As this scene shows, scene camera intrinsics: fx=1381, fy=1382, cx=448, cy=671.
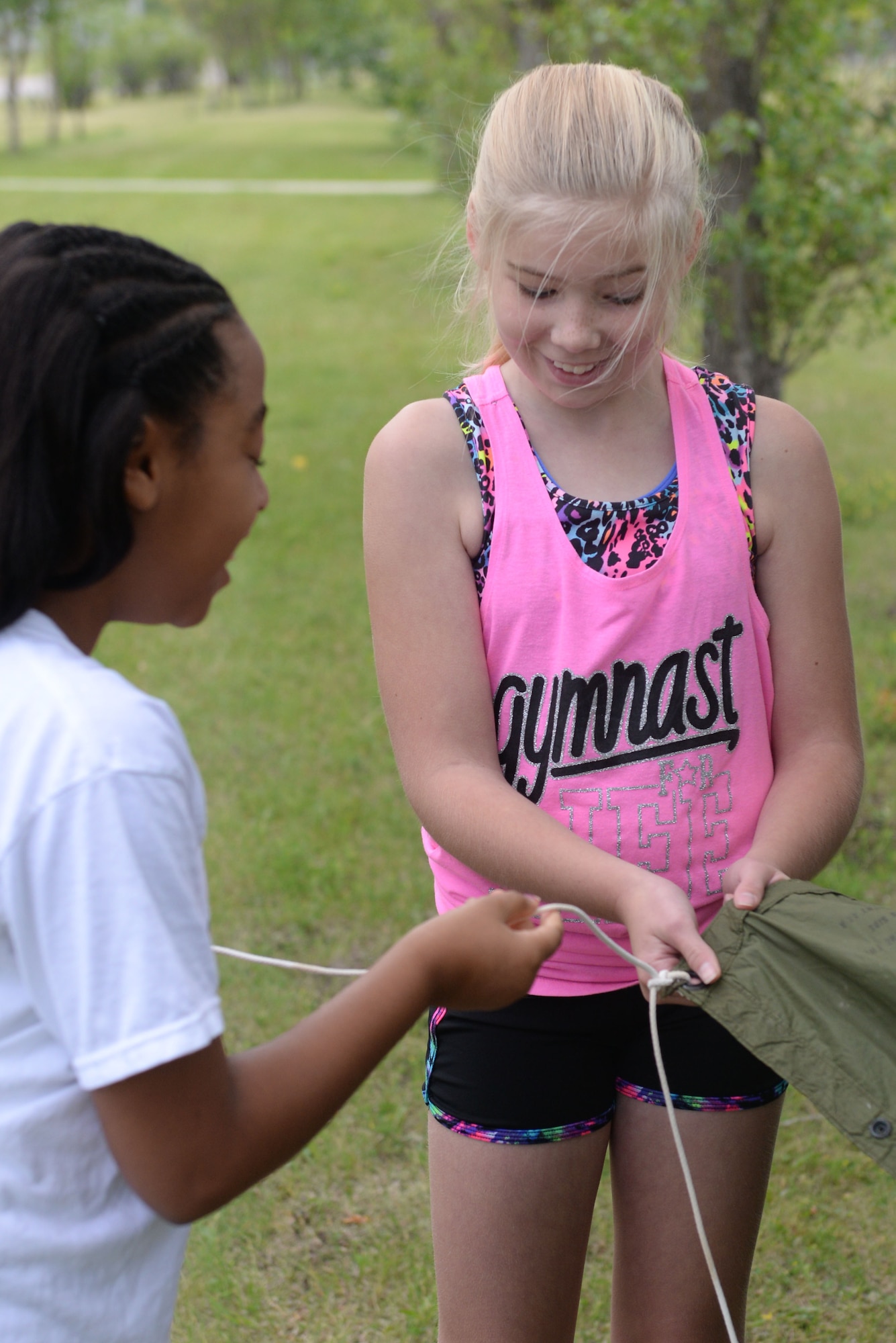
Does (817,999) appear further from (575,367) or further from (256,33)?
(256,33)

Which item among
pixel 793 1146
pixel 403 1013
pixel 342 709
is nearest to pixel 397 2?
pixel 342 709

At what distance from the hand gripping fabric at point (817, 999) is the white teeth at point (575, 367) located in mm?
714

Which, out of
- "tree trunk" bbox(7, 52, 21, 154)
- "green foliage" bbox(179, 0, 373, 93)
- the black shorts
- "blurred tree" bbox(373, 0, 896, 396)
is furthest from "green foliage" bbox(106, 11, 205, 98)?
the black shorts

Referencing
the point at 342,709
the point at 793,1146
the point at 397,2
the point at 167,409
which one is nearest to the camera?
the point at 167,409

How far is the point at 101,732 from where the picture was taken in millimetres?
1152

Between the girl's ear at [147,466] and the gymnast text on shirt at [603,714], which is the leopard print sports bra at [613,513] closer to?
the gymnast text on shirt at [603,714]

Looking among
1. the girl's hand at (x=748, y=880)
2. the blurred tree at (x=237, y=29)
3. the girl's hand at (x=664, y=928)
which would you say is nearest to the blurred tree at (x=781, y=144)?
the girl's hand at (x=748, y=880)

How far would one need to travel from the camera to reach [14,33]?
33.9 m

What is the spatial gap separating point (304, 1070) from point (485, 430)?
0.89m

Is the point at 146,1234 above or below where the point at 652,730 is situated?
below

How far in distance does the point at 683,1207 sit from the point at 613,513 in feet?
3.02

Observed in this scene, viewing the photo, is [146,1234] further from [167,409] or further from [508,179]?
[508,179]

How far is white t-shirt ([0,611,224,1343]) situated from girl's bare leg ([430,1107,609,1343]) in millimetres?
615

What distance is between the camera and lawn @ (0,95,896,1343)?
9.53ft
